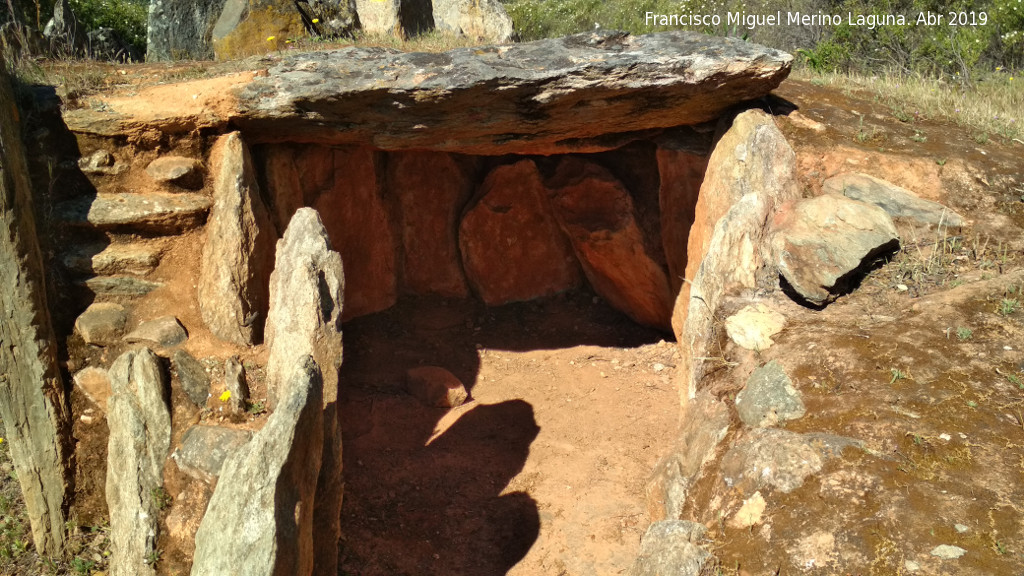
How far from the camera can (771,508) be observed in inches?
171

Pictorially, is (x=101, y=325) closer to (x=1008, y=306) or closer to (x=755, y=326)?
(x=755, y=326)

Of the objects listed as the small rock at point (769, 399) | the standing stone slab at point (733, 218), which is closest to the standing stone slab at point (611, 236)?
the standing stone slab at point (733, 218)

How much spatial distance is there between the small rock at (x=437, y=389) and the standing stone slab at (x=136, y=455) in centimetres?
243

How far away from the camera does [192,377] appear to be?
5.50 m

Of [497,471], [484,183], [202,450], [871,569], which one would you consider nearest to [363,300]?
[484,183]

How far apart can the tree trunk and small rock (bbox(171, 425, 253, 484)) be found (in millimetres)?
978

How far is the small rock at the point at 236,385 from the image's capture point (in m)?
5.37

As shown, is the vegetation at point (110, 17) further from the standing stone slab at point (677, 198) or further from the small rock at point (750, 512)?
the small rock at point (750, 512)

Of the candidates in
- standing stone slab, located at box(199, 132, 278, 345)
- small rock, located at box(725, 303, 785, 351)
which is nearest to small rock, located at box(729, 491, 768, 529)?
small rock, located at box(725, 303, 785, 351)

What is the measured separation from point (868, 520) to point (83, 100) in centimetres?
525

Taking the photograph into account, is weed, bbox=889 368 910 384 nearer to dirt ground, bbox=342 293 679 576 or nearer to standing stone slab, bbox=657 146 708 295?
dirt ground, bbox=342 293 679 576

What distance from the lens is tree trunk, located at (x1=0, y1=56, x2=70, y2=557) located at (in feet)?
17.3

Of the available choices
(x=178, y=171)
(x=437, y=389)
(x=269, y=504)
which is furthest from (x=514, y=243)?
(x=269, y=504)

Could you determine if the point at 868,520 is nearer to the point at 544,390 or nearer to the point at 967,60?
the point at 544,390
